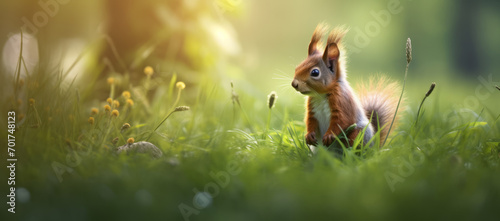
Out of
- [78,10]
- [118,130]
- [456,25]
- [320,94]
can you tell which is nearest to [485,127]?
[320,94]

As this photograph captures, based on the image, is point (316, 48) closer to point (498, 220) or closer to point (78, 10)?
point (498, 220)

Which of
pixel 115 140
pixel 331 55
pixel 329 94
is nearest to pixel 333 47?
pixel 331 55

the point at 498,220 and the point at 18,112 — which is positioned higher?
the point at 18,112

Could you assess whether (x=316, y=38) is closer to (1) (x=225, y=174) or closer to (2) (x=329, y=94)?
(2) (x=329, y=94)

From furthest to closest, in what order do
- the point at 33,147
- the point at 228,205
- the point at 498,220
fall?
the point at 33,147 < the point at 228,205 < the point at 498,220

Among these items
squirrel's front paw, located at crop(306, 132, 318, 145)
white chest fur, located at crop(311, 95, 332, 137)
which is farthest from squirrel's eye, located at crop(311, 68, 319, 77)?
squirrel's front paw, located at crop(306, 132, 318, 145)

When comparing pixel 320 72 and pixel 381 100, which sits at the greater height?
pixel 320 72
